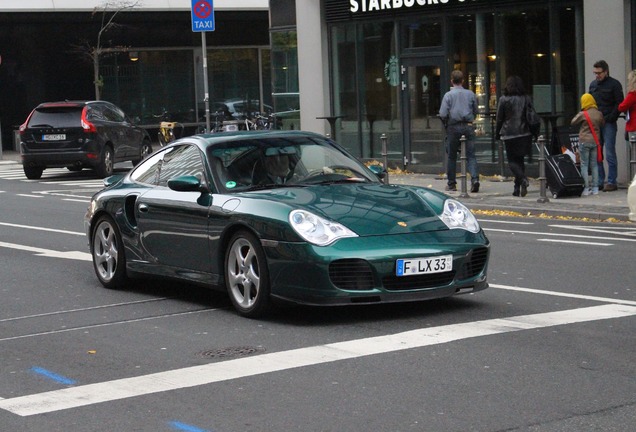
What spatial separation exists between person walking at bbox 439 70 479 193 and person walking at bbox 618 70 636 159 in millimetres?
2503

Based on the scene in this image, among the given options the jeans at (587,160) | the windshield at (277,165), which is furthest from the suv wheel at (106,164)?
the windshield at (277,165)

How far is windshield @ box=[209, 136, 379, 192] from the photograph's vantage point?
10016mm

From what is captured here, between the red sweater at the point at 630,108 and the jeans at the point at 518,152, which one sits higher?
the red sweater at the point at 630,108

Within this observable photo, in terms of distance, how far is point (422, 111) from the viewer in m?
25.5

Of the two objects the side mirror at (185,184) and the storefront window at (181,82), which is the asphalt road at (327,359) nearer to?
the side mirror at (185,184)

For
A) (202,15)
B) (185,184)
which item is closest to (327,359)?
(185,184)

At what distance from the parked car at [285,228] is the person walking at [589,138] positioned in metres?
9.17

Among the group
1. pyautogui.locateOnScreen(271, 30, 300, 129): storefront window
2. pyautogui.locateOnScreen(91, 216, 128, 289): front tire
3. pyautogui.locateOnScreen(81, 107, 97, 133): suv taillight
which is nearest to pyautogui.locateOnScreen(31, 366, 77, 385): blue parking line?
pyautogui.locateOnScreen(91, 216, 128, 289): front tire

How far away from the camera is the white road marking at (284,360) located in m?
7.04

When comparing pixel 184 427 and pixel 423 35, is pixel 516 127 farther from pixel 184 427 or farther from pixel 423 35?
pixel 184 427

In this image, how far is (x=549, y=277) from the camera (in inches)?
440

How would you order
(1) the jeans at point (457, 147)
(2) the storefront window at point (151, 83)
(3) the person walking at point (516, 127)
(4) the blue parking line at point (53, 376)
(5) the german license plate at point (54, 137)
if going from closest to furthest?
(4) the blue parking line at point (53, 376) → (3) the person walking at point (516, 127) → (1) the jeans at point (457, 147) → (5) the german license plate at point (54, 137) → (2) the storefront window at point (151, 83)

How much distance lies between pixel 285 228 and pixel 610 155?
38.7 ft

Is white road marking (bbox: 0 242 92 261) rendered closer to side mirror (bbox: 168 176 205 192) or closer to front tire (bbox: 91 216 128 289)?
front tire (bbox: 91 216 128 289)
